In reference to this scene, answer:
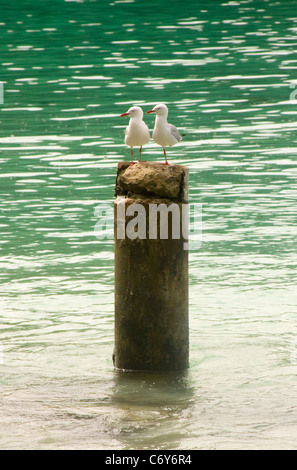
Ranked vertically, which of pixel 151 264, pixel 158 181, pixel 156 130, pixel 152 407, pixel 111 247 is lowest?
pixel 152 407

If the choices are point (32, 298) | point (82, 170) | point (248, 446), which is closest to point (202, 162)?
point (82, 170)

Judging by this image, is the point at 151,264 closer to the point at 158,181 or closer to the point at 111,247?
the point at 158,181

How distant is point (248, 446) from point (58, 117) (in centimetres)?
1638

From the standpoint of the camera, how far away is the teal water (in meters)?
8.18

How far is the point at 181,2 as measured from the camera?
161 feet

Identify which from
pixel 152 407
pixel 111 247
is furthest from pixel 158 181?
pixel 111 247

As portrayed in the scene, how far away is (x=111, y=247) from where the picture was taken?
1373 centimetres

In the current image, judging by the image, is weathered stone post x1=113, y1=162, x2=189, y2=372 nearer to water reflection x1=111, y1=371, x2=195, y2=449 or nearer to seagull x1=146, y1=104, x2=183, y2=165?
water reflection x1=111, y1=371, x2=195, y2=449

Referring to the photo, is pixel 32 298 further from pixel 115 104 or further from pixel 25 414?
pixel 115 104

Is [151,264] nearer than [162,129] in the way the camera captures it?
Yes

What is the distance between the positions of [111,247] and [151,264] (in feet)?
16.5

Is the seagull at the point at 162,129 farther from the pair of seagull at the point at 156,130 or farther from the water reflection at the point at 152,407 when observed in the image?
the water reflection at the point at 152,407

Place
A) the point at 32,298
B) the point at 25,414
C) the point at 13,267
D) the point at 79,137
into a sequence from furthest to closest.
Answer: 1. the point at 79,137
2. the point at 13,267
3. the point at 32,298
4. the point at 25,414

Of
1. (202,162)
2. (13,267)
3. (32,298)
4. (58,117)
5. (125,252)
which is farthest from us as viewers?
(58,117)
